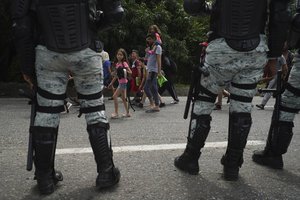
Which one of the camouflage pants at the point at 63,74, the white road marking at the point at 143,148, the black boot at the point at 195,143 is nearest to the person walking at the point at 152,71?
the white road marking at the point at 143,148

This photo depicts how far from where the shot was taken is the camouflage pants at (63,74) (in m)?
2.89

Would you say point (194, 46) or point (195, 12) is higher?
point (195, 12)

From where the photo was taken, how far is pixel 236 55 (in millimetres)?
3158

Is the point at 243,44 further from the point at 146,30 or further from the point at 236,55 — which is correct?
the point at 146,30

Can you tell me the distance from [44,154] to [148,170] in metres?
1.03

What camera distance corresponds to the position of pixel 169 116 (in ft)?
24.3

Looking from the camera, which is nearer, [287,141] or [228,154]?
[228,154]

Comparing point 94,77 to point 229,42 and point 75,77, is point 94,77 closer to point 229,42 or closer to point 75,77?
point 75,77

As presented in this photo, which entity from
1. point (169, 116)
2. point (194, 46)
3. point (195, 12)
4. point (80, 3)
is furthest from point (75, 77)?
point (194, 46)

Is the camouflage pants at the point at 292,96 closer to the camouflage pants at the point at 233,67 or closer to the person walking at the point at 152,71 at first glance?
the camouflage pants at the point at 233,67

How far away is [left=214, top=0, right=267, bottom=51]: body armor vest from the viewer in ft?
10.1

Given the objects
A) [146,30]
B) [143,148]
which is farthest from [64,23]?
[146,30]

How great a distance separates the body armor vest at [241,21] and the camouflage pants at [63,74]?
102 cm

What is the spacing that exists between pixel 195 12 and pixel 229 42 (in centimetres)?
38
